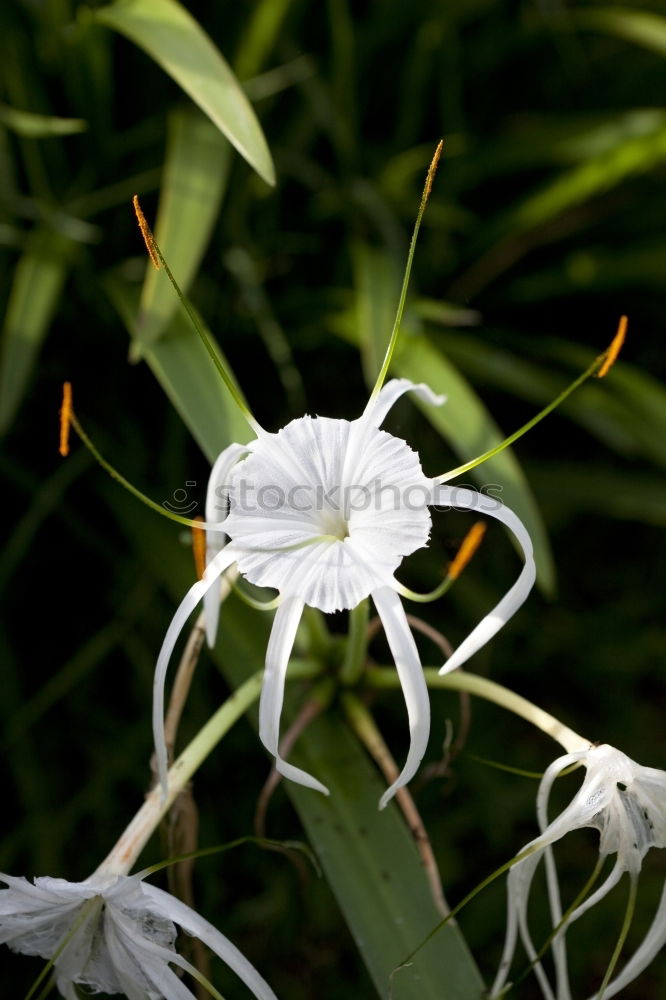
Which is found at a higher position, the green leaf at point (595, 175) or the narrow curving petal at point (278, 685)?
the green leaf at point (595, 175)

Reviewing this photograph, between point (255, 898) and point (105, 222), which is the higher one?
point (105, 222)

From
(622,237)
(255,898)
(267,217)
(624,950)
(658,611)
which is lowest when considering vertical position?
(624,950)

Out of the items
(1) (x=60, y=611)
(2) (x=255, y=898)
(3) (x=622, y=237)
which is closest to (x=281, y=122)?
(3) (x=622, y=237)

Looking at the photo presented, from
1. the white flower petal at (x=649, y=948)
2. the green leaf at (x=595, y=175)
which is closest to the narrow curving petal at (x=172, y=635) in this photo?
the white flower petal at (x=649, y=948)

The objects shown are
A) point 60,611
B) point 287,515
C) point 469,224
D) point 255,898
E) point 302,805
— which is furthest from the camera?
point 469,224

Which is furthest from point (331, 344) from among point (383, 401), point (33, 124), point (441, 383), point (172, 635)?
point (172, 635)

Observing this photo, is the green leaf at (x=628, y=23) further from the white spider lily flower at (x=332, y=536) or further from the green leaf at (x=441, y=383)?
the white spider lily flower at (x=332, y=536)

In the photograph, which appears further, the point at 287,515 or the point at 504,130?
the point at 504,130

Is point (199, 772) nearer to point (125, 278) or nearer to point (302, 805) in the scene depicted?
point (302, 805)

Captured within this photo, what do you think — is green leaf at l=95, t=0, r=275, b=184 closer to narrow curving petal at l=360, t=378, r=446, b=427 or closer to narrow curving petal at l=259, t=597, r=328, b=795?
narrow curving petal at l=360, t=378, r=446, b=427
